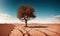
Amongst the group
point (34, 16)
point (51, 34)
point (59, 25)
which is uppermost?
point (34, 16)

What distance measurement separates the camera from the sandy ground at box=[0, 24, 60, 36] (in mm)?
2562

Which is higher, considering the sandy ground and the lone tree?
the lone tree

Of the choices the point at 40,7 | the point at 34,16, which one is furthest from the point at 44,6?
the point at 34,16

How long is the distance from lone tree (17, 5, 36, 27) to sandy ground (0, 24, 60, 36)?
6.0 inches

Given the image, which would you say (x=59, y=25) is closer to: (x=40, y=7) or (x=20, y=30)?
(x=40, y=7)

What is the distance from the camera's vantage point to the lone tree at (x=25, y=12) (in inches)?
103

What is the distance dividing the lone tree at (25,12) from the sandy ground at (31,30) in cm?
15

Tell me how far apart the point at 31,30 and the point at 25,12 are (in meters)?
0.36

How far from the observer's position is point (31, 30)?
8.52 feet

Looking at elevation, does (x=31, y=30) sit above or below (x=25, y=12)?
below

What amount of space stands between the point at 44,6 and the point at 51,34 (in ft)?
1.81

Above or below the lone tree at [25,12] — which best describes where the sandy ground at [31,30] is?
below

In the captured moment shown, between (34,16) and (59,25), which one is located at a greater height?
(34,16)

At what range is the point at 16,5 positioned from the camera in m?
2.61
